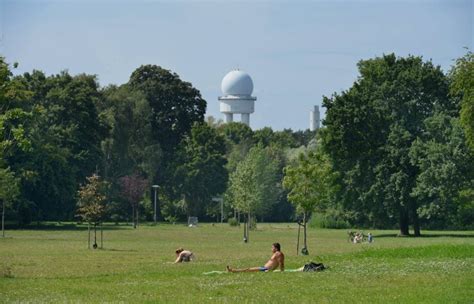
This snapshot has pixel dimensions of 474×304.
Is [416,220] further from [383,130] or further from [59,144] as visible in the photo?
[59,144]

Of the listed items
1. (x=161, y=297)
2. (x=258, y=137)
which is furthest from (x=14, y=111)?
(x=258, y=137)

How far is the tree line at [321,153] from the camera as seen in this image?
73.3 metres

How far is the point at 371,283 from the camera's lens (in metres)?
26.1

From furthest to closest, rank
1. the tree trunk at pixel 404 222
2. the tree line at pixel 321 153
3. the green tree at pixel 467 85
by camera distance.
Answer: the tree trunk at pixel 404 222 < the tree line at pixel 321 153 < the green tree at pixel 467 85

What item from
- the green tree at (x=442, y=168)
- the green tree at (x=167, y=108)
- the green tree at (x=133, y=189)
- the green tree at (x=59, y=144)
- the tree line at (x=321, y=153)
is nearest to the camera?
the tree line at (x=321, y=153)

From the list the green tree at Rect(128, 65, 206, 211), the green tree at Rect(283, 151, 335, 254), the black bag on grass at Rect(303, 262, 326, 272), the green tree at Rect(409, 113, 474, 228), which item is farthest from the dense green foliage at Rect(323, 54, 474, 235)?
the black bag on grass at Rect(303, 262, 326, 272)

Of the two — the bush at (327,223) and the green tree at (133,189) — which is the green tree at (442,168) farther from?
the green tree at (133,189)

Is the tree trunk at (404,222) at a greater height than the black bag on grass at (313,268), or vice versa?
the tree trunk at (404,222)

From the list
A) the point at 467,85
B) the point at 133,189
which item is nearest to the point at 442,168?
the point at 467,85

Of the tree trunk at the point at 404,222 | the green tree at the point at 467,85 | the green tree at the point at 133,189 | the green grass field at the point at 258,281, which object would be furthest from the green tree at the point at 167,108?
the green grass field at the point at 258,281

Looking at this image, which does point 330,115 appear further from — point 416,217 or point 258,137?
point 258,137

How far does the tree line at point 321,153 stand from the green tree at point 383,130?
100 millimetres

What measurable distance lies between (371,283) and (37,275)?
1229 centimetres

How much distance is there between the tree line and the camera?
73.3 meters
